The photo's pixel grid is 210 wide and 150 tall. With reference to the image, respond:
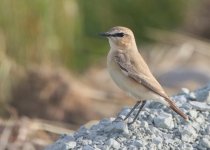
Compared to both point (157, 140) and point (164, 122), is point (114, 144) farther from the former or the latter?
point (164, 122)

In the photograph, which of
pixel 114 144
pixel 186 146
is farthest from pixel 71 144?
pixel 186 146

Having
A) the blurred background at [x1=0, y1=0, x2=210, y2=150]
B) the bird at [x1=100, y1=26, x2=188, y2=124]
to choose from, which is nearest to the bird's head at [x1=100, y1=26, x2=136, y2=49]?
the bird at [x1=100, y1=26, x2=188, y2=124]

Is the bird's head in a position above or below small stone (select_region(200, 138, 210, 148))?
above

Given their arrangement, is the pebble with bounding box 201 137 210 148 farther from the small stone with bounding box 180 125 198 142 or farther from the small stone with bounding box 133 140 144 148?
the small stone with bounding box 133 140 144 148

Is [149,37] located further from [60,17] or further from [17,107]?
[17,107]

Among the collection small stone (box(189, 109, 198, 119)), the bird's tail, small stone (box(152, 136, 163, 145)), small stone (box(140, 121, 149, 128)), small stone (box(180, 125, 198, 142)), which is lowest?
small stone (box(152, 136, 163, 145))

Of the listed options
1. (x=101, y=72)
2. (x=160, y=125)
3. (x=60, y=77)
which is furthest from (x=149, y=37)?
(x=160, y=125)

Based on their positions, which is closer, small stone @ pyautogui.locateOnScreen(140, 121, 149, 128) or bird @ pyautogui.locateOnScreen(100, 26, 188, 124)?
small stone @ pyautogui.locateOnScreen(140, 121, 149, 128)
